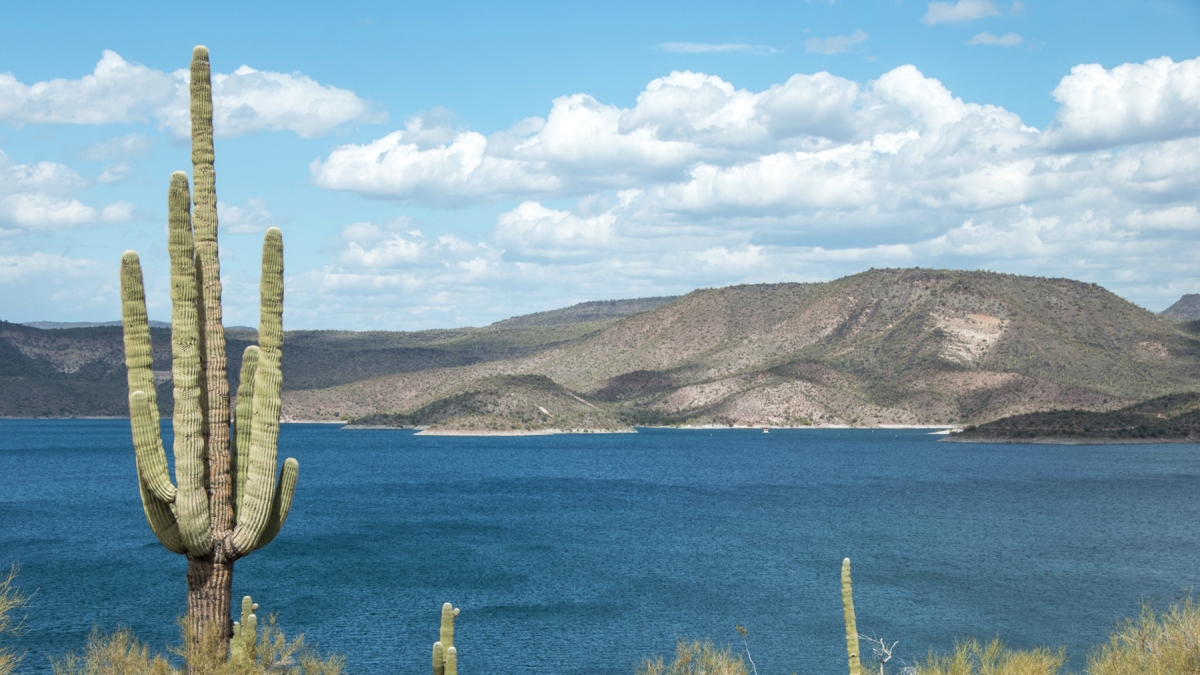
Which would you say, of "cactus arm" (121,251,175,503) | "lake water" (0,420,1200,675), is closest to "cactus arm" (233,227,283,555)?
"cactus arm" (121,251,175,503)

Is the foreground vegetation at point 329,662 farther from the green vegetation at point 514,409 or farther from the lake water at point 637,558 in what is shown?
the green vegetation at point 514,409

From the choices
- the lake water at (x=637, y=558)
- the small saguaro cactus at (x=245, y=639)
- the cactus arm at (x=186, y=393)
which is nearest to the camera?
the cactus arm at (x=186, y=393)

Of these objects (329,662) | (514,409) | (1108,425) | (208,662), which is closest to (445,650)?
(208,662)

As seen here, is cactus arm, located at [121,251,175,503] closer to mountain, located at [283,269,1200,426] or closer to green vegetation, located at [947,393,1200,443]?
green vegetation, located at [947,393,1200,443]

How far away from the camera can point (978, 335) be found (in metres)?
179

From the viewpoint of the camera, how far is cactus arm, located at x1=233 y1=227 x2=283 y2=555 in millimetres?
16406

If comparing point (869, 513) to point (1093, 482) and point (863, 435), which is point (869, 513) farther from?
point (863, 435)

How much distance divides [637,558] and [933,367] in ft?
428

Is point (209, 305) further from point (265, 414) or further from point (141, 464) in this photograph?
point (141, 464)

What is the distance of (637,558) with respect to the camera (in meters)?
54.5

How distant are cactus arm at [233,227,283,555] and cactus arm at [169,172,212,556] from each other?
0.67 metres

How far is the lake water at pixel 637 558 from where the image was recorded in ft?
122

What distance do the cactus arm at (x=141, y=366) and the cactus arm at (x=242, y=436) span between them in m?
1.06

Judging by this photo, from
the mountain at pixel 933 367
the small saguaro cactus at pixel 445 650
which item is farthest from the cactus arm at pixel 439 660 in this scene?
the mountain at pixel 933 367
